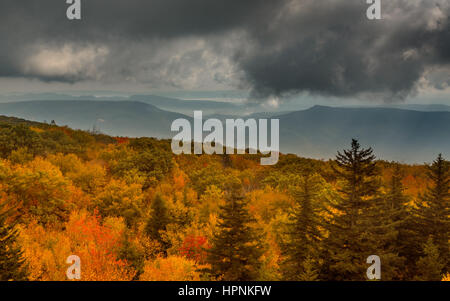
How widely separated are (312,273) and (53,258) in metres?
30.0

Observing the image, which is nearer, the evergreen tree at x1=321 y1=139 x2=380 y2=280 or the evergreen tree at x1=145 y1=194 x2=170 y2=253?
the evergreen tree at x1=321 y1=139 x2=380 y2=280

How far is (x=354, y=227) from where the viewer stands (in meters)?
26.3

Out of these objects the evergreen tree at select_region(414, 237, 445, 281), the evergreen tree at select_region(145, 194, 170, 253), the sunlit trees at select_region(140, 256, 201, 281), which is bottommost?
the sunlit trees at select_region(140, 256, 201, 281)

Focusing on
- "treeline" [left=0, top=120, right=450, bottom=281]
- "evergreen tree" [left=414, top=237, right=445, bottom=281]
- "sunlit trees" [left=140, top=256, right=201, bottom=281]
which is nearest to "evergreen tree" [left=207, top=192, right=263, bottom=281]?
"treeline" [left=0, top=120, right=450, bottom=281]

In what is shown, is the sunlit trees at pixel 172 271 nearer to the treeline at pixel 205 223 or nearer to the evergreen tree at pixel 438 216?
the treeline at pixel 205 223

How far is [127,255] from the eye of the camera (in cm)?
3756

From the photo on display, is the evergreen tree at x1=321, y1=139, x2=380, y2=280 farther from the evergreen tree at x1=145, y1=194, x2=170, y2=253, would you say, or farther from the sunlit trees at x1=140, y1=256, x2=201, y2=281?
the evergreen tree at x1=145, y1=194, x2=170, y2=253

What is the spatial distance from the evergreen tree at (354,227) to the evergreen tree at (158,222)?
24693mm

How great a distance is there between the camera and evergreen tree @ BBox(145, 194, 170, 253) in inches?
1758

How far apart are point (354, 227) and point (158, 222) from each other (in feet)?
92.0

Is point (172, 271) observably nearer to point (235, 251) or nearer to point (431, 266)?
point (235, 251)

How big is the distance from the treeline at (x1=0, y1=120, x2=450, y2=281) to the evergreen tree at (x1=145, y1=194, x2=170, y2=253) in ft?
0.48
